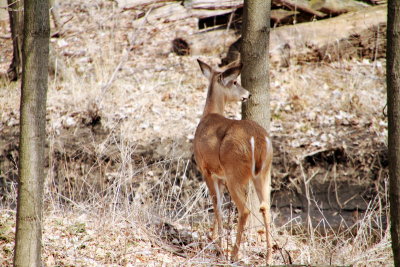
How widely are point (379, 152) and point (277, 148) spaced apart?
1785mm

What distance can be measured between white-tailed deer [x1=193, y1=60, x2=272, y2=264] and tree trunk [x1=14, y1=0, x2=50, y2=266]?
6.76ft

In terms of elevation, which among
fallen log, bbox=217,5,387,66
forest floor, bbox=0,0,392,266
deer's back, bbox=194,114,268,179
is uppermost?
fallen log, bbox=217,5,387,66

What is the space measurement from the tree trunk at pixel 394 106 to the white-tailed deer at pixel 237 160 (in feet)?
6.30

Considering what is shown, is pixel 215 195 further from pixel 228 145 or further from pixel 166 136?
pixel 166 136

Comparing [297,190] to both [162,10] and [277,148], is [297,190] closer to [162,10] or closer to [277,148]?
[277,148]

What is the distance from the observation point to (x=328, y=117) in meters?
10.4

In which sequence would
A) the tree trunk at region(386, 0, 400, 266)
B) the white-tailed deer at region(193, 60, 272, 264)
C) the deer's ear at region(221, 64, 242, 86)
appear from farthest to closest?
the deer's ear at region(221, 64, 242, 86)
the white-tailed deer at region(193, 60, 272, 264)
the tree trunk at region(386, 0, 400, 266)

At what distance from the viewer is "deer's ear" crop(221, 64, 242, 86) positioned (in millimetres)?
6344

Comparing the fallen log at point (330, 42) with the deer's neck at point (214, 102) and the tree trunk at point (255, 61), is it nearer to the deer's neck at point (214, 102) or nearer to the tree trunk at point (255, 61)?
the deer's neck at point (214, 102)

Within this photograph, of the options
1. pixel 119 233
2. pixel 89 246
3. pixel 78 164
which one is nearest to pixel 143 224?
pixel 119 233

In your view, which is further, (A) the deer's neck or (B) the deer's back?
(A) the deer's neck

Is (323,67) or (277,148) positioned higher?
(323,67)

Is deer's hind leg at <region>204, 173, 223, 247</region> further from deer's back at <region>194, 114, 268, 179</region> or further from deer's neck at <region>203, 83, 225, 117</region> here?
deer's neck at <region>203, 83, 225, 117</region>

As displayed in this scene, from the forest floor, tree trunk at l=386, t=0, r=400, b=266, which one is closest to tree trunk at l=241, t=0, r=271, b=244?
the forest floor
